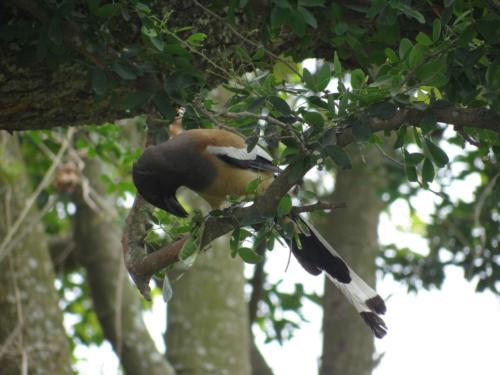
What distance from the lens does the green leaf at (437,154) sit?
2783 mm

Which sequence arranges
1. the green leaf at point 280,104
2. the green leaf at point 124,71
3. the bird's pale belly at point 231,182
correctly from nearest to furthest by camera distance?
the green leaf at point 280,104 < the green leaf at point 124,71 < the bird's pale belly at point 231,182

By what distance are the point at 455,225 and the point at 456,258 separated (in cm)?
28

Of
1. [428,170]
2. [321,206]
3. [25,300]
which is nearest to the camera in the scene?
[321,206]

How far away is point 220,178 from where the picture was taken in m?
3.72

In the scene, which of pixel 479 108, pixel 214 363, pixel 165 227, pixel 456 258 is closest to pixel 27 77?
pixel 165 227

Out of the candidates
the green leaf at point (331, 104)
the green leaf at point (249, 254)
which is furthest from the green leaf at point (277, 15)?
the green leaf at point (249, 254)

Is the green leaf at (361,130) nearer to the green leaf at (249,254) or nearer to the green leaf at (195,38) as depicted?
the green leaf at (249,254)

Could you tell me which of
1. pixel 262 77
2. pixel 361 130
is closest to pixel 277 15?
pixel 262 77

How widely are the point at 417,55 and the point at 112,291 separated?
450cm

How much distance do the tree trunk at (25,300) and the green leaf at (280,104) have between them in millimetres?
3060

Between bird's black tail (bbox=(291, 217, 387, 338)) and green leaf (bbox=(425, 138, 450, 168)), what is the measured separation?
0.95m

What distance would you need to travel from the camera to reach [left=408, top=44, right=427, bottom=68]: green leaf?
8.50 feet

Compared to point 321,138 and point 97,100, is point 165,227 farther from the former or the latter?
point 321,138

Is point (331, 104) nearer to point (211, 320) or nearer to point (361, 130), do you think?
point (361, 130)
